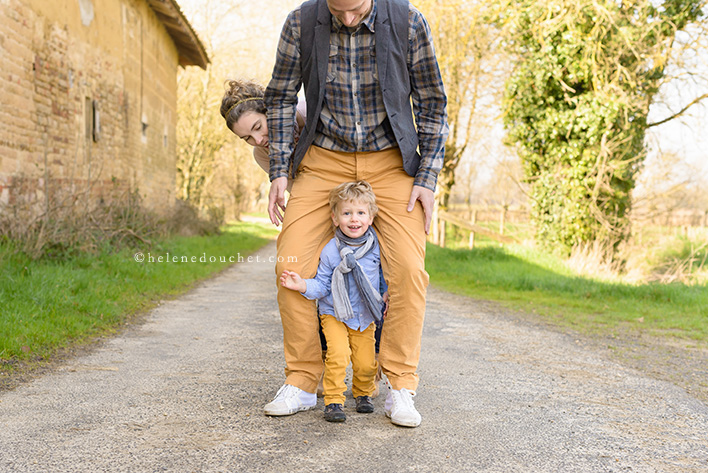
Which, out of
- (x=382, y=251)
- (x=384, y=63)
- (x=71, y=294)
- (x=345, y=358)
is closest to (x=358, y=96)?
(x=384, y=63)

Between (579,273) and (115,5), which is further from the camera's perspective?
(115,5)

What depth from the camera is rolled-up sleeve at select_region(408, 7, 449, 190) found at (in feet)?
9.43

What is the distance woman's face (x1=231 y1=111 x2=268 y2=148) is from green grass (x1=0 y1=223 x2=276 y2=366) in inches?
79.0

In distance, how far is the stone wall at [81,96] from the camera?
23.8 ft

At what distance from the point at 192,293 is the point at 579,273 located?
19.3 feet

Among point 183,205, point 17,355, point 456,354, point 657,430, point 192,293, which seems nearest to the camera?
point 657,430

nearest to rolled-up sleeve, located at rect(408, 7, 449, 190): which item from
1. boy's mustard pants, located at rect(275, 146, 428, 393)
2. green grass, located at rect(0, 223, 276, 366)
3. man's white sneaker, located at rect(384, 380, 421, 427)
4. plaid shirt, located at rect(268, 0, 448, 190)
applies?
plaid shirt, located at rect(268, 0, 448, 190)

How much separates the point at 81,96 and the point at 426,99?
831cm

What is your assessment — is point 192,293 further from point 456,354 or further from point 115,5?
point 115,5

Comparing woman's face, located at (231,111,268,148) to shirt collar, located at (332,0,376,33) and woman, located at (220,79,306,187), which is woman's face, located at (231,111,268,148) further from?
shirt collar, located at (332,0,376,33)

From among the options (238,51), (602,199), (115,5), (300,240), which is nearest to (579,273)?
(602,199)

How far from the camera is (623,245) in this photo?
1080 cm

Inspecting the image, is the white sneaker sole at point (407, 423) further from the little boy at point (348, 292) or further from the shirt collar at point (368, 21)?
the shirt collar at point (368, 21)

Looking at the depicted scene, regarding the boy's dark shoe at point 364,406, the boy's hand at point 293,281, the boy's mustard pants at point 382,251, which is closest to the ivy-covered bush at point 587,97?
the boy's mustard pants at point 382,251
